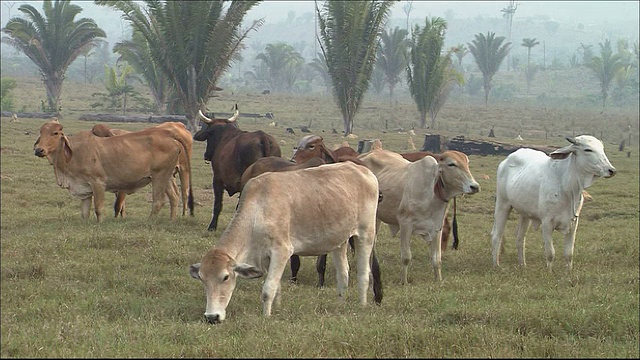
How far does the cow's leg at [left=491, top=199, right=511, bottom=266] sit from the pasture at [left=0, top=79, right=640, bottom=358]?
0.59 feet

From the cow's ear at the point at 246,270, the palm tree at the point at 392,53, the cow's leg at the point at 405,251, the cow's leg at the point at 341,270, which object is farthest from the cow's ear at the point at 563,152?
the palm tree at the point at 392,53

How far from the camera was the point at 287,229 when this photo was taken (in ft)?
23.6

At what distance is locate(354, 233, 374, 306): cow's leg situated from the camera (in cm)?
806

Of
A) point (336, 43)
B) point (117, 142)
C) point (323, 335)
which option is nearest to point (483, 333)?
point (323, 335)

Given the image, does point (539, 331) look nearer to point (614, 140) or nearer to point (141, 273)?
point (141, 273)

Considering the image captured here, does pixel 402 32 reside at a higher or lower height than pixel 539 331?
higher

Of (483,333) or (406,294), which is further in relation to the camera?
(406,294)

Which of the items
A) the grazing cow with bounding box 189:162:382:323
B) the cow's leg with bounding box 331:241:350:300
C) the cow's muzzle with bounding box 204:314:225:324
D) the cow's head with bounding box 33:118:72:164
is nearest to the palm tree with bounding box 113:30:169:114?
the cow's head with bounding box 33:118:72:164

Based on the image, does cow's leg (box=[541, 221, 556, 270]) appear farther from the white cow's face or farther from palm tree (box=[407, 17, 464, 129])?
palm tree (box=[407, 17, 464, 129])

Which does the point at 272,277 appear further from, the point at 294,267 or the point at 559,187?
the point at 559,187

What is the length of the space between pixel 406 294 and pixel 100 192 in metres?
6.45

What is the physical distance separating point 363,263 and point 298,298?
2.55 feet

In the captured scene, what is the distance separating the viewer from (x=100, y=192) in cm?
1288

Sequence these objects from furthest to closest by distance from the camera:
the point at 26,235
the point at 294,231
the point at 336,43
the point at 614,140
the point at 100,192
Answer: the point at 614,140
the point at 336,43
the point at 100,192
the point at 26,235
the point at 294,231
